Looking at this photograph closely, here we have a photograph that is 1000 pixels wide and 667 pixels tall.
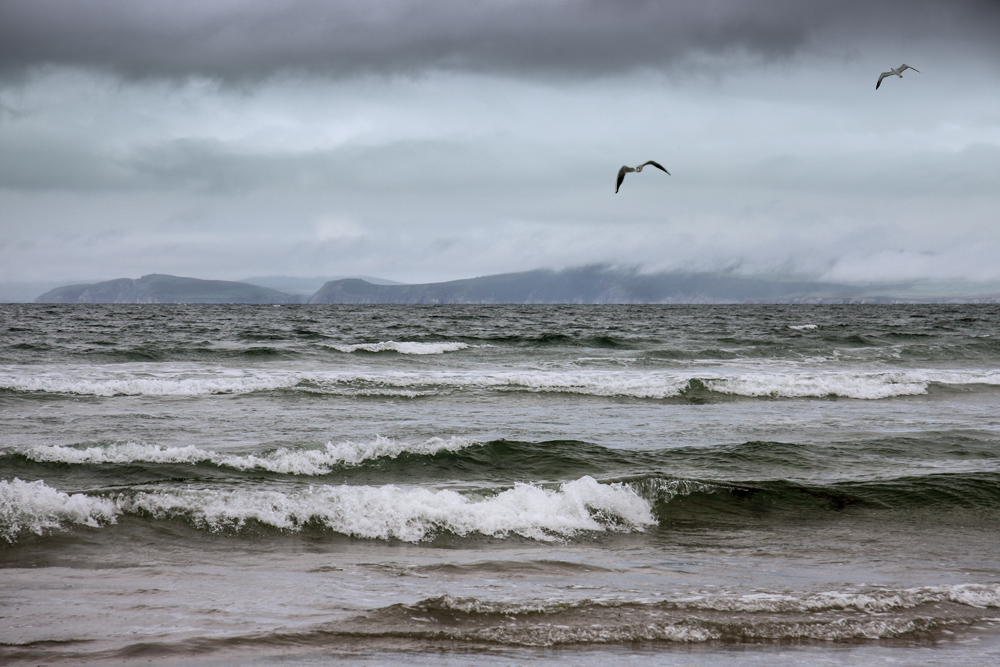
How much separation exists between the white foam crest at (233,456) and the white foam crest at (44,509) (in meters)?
2.31

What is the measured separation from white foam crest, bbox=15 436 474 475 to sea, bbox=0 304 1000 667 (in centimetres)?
4

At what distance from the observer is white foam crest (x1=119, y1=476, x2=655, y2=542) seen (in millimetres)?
8188

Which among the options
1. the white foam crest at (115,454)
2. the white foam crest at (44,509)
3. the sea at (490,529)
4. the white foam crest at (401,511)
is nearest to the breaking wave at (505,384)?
the sea at (490,529)

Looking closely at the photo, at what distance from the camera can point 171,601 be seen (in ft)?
19.1

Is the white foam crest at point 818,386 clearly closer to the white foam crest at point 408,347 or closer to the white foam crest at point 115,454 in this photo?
the white foam crest at point 408,347

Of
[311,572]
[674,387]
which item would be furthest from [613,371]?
[311,572]

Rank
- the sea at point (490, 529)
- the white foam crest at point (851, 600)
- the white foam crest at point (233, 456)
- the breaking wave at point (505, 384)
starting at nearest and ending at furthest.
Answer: the sea at point (490, 529)
the white foam crest at point (851, 600)
the white foam crest at point (233, 456)
the breaking wave at point (505, 384)

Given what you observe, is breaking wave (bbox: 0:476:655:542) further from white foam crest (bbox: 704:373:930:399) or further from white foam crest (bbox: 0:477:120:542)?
white foam crest (bbox: 704:373:930:399)

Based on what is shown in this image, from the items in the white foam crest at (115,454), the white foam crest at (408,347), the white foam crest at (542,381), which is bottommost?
the white foam crest at (115,454)

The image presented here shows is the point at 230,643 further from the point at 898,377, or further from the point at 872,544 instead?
the point at 898,377

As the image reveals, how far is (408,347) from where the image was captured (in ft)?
106

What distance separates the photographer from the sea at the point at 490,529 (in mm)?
5258

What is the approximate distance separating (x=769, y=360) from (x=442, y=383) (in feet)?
46.2

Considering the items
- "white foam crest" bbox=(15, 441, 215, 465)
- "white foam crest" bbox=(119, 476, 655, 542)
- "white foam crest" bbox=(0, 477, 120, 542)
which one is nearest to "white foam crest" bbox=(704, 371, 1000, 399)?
"white foam crest" bbox=(119, 476, 655, 542)
